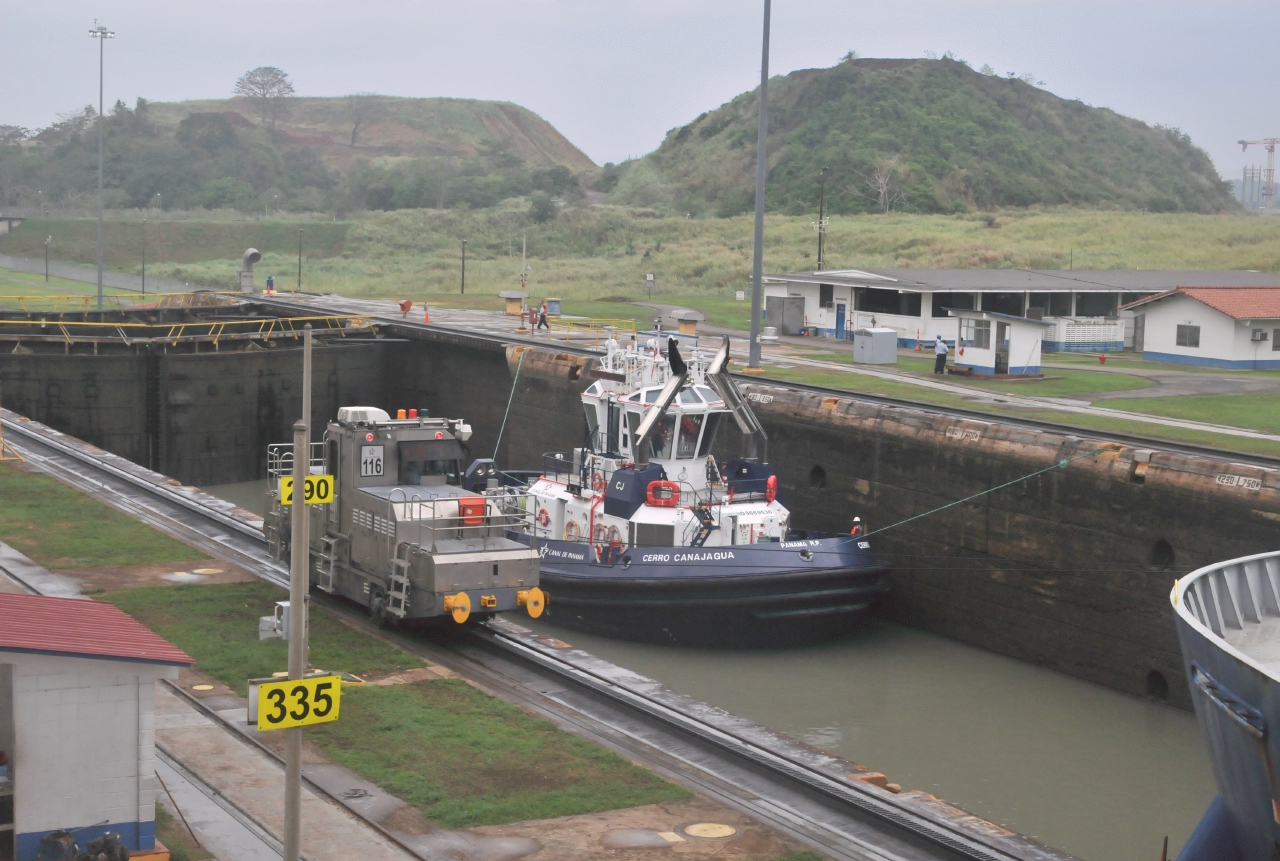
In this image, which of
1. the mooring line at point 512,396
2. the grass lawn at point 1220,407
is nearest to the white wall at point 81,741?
the grass lawn at point 1220,407

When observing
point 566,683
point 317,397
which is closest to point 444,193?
point 317,397

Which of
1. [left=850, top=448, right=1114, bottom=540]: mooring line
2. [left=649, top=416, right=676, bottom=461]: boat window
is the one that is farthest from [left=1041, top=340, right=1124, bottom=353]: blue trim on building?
[left=649, top=416, right=676, bottom=461]: boat window

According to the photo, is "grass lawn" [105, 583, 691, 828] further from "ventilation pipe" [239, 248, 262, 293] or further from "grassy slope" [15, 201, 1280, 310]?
"ventilation pipe" [239, 248, 262, 293]

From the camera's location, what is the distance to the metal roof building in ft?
147

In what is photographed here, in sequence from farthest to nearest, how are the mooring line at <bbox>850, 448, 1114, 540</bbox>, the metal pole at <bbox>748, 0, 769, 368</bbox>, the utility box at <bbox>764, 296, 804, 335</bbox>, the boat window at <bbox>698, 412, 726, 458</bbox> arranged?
the utility box at <bbox>764, 296, 804, 335</bbox> < the metal pole at <bbox>748, 0, 769, 368</bbox> < the boat window at <bbox>698, 412, 726, 458</bbox> < the mooring line at <bbox>850, 448, 1114, 540</bbox>

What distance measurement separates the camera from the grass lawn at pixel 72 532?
71.5ft

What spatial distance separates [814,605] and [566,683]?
23.1ft

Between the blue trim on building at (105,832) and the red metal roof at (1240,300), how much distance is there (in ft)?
114

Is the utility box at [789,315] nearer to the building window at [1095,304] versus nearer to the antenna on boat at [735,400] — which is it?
the building window at [1095,304]

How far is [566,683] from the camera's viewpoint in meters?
17.2

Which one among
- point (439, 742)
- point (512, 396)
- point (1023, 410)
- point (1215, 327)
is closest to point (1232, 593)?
point (439, 742)

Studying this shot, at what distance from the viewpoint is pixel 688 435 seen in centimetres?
2414

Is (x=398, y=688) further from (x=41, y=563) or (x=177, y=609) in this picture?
(x=41, y=563)

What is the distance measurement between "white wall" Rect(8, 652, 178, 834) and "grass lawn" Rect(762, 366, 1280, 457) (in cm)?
1982
